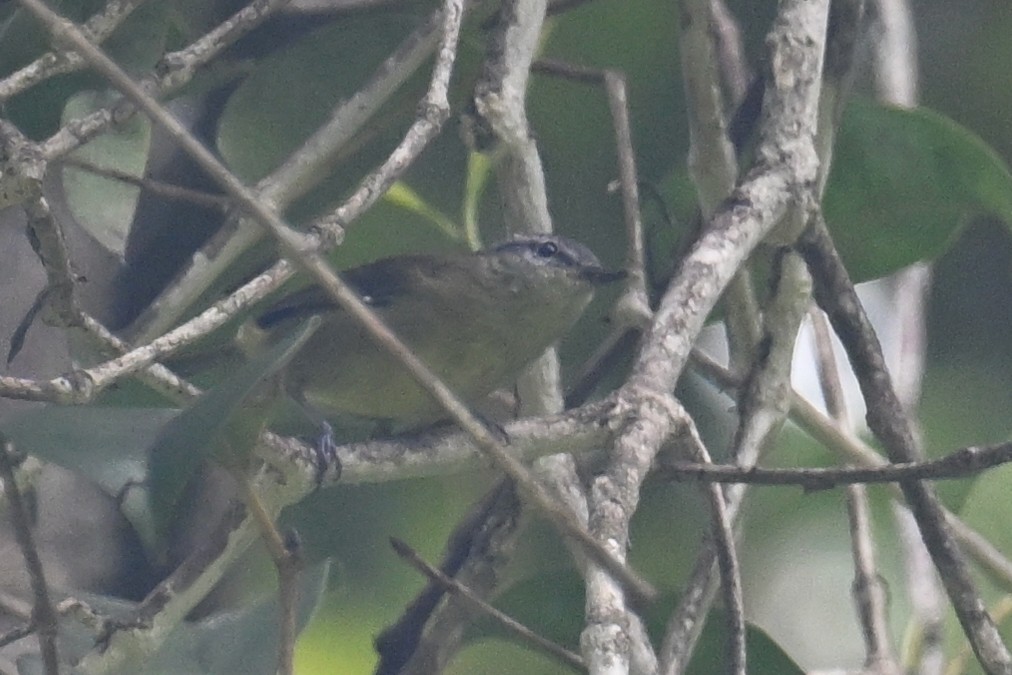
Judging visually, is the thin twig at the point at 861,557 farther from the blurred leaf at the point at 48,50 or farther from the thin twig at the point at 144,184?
the blurred leaf at the point at 48,50

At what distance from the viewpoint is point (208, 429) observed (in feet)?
2.95

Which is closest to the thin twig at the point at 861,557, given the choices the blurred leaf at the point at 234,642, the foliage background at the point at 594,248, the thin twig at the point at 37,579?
the foliage background at the point at 594,248

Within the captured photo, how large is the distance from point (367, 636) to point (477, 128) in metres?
0.85

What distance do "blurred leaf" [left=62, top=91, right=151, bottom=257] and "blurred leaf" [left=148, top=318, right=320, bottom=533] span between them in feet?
1.51

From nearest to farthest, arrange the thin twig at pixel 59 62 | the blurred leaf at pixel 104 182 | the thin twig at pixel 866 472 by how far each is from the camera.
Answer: the thin twig at pixel 866 472 < the thin twig at pixel 59 62 < the blurred leaf at pixel 104 182

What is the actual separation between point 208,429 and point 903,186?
2.98 ft

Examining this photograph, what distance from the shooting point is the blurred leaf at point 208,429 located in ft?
2.95

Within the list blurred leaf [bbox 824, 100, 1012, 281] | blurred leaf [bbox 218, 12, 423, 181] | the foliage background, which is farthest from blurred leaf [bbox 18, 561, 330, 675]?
blurred leaf [bbox 824, 100, 1012, 281]

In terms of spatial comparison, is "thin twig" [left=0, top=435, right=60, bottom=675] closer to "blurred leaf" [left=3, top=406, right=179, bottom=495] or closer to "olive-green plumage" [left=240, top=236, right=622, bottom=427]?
"blurred leaf" [left=3, top=406, right=179, bottom=495]

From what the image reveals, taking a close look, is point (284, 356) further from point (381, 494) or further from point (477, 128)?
point (381, 494)

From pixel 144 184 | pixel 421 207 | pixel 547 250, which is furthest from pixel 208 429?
pixel 421 207

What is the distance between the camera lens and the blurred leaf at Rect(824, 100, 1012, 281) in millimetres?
1415

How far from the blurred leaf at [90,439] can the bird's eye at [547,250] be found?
660 millimetres

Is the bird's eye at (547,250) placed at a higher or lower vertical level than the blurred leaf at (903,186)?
lower
